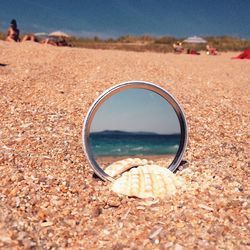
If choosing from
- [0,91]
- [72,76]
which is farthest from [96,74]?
[0,91]

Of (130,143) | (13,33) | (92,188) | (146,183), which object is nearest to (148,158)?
(130,143)

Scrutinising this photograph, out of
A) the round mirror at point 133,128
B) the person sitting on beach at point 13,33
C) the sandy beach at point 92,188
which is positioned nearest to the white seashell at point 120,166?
the round mirror at point 133,128

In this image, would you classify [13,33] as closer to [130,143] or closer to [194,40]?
[194,40]

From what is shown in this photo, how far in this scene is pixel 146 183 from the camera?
3.65 m

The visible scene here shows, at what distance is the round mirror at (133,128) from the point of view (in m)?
3.84

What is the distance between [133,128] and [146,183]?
60 centimetres

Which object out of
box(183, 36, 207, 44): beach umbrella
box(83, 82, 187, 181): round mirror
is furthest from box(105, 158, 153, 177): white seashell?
box(183, 36, 207, 44): beach umbrella

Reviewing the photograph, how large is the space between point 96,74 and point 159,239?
261 inches

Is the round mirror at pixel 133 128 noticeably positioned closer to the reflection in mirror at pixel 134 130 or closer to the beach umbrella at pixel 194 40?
the reflection in mirror at pixel 134 130

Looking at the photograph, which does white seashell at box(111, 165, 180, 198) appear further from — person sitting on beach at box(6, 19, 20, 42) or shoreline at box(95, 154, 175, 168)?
person sitting on beach at box(6, 19, 20, 42)

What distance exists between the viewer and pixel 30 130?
5.24 metres

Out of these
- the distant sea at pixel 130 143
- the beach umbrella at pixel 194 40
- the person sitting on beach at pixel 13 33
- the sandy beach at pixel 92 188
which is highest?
the beach umbrella at pixel 194 40

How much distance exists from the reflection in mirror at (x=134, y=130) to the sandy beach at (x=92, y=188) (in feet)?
1.02

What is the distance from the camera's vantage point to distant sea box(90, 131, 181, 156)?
12.6ft
